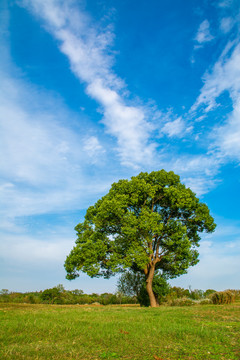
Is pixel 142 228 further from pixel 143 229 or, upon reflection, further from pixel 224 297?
pixel 224 297

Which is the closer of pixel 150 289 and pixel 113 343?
pixel 113 343

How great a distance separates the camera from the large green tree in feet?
62.8

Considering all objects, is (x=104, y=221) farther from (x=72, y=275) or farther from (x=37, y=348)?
(x=37, y=348)

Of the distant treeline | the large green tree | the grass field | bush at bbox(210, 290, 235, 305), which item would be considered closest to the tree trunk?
the large green tree

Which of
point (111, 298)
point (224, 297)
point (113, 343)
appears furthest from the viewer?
point (111, 298)

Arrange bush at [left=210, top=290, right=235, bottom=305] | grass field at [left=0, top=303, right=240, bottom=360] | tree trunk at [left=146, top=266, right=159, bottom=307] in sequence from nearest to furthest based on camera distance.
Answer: grass field at [left=0, top=303, right=240, bottom=360] < bush at [left=210, top=290, right=235, bottom=305] < tree trunk at [left=146, top=266, right=159, bottom=307]

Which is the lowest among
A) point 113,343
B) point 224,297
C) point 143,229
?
point 113,343

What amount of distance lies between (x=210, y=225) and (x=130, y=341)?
61.3 ft

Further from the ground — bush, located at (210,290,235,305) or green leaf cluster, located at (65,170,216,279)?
green leaf cluster, located at (65,170,216,279)

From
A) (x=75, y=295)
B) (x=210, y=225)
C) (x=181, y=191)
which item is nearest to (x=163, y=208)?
(x=181, y=191)

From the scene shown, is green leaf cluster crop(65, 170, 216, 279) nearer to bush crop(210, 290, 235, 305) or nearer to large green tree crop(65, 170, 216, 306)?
large green tree crop(65, 170, 216, 306)

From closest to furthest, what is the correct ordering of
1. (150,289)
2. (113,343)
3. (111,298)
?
(113,343) < (150,289) < (111,298)

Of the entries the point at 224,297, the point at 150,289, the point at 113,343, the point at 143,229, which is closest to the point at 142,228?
the point at 143,229

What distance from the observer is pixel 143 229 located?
19.4 metres
